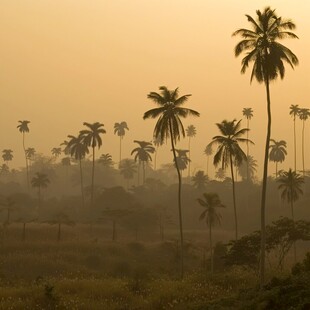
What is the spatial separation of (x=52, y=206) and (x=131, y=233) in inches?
1221

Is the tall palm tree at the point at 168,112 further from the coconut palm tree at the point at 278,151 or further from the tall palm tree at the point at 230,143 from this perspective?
the coconut palm tree at the point at 278,151

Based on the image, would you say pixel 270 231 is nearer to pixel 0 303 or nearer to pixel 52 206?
pixel 0 303

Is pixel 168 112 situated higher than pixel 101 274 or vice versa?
pixel 168 112

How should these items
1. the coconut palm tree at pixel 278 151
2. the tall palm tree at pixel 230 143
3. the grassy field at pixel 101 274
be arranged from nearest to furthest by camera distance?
the grassy field at pixel 101 274
the tall palm tree at pixel 230 143
the coconut palm tree at pixel 278 151

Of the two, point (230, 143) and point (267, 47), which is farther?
point (230, 143)

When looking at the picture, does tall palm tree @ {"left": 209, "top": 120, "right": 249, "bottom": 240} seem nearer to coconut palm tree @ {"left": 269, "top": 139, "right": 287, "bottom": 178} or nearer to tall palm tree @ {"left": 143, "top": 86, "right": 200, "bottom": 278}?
tall palm tree @ {"left": 143, "top": 86, "right": 200, "bottom": 278}

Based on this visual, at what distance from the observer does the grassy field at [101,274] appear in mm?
30188

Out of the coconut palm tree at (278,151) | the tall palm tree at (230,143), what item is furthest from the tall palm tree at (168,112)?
the coconut palm tree at (278,151)

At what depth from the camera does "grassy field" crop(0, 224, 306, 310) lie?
99.0 feet

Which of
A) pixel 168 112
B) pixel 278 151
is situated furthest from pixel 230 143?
pixel 278 151

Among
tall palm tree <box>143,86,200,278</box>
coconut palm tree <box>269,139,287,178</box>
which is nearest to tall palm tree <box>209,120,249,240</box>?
tall palm tree <box>143,86,200,278</box>

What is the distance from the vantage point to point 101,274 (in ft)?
162

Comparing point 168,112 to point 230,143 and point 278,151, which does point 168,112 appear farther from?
point 278,151

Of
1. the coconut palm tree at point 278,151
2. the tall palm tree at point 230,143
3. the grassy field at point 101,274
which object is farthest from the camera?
the coconut palm tree at point 278,151
